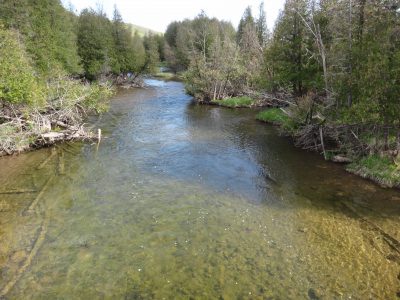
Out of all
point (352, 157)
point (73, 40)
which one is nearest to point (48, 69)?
point (73, 40)

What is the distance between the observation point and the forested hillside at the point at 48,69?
934 inches

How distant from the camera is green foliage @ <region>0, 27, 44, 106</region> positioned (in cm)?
2269

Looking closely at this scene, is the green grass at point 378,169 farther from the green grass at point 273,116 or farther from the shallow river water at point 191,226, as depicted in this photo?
the green grass at point 273,116

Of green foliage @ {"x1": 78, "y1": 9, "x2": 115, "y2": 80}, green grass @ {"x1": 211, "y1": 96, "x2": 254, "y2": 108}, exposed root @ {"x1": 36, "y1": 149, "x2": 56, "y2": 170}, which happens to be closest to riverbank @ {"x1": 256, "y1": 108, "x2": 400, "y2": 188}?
exposed root @ {"x1": 36, "y1": 149, "x2": 56, "y2": 170}

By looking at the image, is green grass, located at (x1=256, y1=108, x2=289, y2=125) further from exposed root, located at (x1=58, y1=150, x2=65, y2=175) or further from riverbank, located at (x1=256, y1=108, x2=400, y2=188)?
exposed root, located at (x1=58, y1=150, x2=65, y2=175)

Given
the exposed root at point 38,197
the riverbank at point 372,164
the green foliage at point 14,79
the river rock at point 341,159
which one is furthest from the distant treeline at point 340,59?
the green foliage at point 14,79

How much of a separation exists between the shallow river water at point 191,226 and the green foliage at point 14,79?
4.00 meters

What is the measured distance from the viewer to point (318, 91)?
1082 inches

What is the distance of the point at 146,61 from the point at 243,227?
68.1m

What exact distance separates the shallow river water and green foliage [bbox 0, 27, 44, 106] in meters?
4.00

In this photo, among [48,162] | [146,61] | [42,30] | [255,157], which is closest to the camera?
[48,162]

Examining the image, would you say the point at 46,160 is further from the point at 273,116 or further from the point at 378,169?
the point at 273,116

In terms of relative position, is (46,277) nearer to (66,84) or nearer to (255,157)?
(255,157)

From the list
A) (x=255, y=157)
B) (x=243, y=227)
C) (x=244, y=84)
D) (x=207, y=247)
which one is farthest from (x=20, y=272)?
(x=244, y=84)
